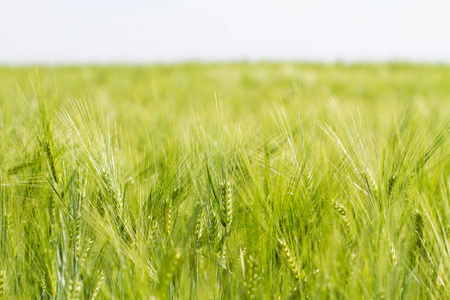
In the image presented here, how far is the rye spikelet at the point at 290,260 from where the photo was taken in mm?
662

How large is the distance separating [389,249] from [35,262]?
0.65m

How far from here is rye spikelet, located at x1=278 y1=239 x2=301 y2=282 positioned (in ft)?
2.17

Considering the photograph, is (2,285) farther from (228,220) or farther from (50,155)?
(228,220)

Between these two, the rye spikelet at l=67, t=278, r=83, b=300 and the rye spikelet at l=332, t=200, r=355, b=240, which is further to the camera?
the rye spikelet at l=332, t=200, r=355, b=240

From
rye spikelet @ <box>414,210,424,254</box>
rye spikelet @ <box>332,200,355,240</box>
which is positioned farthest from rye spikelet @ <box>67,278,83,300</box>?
rye spikelet @ <box>414,210,424,254</box>

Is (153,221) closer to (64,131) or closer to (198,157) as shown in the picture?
(198,157)

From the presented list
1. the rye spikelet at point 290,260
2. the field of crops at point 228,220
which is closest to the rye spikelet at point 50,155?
the field of crops at point 228,220

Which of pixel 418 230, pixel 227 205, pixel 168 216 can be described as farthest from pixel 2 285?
pixel 418 230

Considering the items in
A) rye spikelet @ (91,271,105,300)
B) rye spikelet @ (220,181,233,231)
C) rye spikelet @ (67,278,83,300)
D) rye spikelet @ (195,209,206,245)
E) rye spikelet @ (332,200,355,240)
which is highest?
rye spikelet @ (220,181,233,231)

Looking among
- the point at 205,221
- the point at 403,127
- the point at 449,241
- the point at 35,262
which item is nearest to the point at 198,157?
the point at 205,221

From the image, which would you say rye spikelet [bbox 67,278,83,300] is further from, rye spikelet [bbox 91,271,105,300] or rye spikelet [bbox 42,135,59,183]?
rye spikelet [bbox 42,135,59,183]

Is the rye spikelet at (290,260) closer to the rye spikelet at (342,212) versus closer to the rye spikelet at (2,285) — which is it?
the rye spikelet at (342,212)

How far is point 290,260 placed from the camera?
66 cm

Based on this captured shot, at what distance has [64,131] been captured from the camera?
119 centimetres
